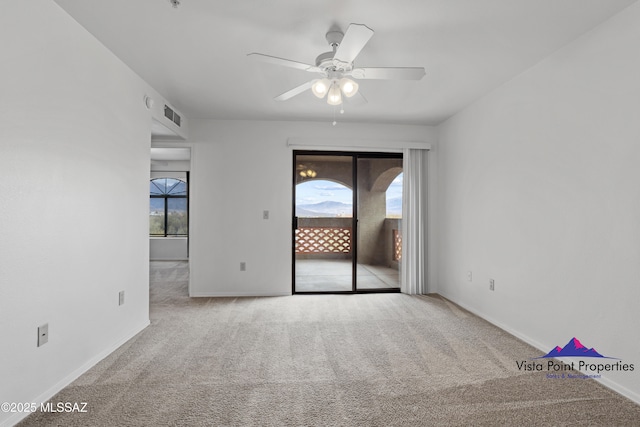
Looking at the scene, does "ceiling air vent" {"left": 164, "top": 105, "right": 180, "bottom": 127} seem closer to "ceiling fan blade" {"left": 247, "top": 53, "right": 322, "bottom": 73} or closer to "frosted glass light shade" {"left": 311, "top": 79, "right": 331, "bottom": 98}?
"ceiling fan blade" {"left": 247, "top": 53, "right": 322, "bottom": 73}

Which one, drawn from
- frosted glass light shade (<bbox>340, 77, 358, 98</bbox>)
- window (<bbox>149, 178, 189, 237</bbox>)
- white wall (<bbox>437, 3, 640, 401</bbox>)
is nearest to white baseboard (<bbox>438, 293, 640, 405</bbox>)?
white wall (<bbox>437, 3, 640, 401</bbox>)

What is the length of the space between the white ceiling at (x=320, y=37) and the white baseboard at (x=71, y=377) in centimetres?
231

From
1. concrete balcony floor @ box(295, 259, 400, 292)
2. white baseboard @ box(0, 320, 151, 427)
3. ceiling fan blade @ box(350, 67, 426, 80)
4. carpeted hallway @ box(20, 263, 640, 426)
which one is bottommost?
carpeted hallway @ box(20, 263, 640, 426)

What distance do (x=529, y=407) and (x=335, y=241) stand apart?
A: 3.03 m

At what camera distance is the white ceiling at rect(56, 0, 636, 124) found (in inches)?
79.5

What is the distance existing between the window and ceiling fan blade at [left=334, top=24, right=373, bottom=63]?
6.89 m

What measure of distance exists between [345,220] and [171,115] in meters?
2.55

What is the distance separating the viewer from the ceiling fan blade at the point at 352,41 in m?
1.74

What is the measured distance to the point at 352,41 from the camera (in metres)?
1.87

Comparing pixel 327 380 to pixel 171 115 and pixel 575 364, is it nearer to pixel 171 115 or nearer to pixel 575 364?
pixel 575 364

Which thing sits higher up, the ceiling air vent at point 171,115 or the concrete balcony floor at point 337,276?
the ceiling air vent at point 171,115

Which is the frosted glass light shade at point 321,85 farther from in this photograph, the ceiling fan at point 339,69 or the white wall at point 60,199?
the white wall at point 60,199

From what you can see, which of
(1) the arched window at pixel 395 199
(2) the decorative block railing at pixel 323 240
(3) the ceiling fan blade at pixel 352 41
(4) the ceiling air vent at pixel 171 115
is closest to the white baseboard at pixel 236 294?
(2) the decorative block railing at pixel 323 240

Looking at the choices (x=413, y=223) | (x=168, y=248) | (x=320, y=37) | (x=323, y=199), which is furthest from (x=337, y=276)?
(x=168, y=248)
